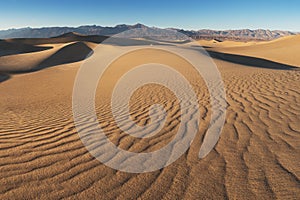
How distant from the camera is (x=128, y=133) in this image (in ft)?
14.1

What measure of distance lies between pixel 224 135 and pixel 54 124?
333 centimetres

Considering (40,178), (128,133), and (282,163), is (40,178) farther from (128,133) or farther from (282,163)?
(282,163)

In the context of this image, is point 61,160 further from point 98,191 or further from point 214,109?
point 214,109

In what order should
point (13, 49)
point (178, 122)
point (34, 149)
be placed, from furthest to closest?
point (13, 49), point (178, 122), point (34, 149)

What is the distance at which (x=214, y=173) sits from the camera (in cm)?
289

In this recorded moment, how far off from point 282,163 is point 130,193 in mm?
1940

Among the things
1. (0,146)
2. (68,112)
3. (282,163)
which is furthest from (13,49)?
(282,163)

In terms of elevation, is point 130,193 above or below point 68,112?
above

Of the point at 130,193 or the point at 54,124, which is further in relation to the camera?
the point at 54,124

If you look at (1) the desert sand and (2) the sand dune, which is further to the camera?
(2) the sand dune

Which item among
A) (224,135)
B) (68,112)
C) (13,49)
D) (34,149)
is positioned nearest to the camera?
(34,149)

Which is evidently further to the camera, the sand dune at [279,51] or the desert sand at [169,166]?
the sand dune at [279,51]

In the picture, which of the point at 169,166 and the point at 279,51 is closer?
the point at 169,166

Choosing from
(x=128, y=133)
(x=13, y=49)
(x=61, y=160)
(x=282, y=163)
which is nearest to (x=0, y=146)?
(x=61, y=160)
